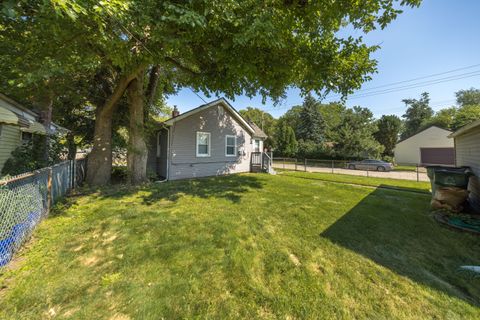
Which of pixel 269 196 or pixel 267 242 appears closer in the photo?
pixel 267 242

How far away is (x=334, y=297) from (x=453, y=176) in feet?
19.8

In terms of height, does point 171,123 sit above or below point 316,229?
above

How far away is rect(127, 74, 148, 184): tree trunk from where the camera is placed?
24.6ft

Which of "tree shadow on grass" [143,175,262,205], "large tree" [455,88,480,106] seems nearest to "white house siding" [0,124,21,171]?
"tree shadow on grass" [143,175,262,205]

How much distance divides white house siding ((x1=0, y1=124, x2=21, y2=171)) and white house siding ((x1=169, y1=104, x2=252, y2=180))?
5.14 metres

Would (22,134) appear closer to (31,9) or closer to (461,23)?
(31,9)

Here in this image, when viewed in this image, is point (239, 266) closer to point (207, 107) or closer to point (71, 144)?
point (207, 107)

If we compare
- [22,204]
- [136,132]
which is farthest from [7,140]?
[22,204]

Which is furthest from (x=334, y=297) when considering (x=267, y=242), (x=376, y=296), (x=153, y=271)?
(x=153, y=271)

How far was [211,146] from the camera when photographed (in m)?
11.2

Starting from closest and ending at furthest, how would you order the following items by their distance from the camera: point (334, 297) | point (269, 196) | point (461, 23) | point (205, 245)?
point (334, 297) < point (205, 245) < point (269, 196) < point (461, 23)

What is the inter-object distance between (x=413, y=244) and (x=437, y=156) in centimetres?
2955

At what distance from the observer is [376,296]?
2277 millimetres

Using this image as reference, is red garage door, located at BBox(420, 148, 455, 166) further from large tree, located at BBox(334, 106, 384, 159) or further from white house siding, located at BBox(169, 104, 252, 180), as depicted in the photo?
white house siding, located at BBox(169, 104, 252, 180)
